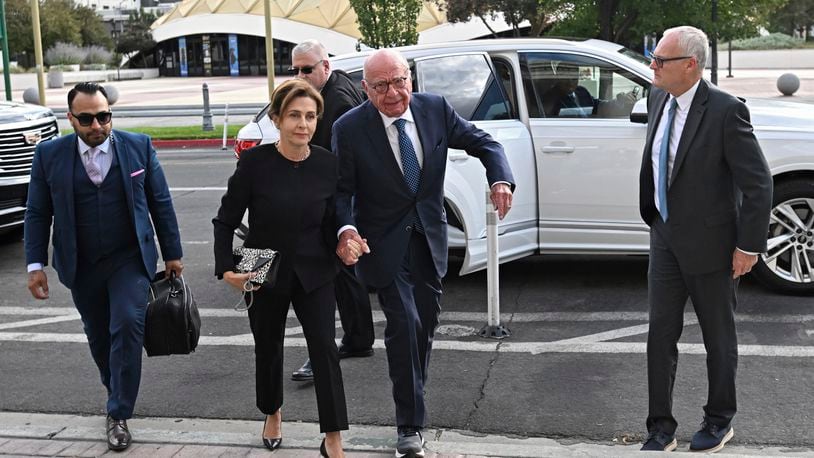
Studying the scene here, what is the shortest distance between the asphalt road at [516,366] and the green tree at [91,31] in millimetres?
70131

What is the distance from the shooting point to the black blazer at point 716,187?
13.9 feet

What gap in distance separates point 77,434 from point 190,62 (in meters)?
70.7

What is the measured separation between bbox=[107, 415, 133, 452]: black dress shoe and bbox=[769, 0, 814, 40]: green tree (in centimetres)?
6547

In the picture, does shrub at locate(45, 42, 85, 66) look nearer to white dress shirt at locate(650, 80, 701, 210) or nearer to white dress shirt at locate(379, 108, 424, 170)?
white dress shirt at locate(379, 108, 424, 170)

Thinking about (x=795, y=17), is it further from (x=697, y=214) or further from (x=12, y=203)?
(x=697, y=214)

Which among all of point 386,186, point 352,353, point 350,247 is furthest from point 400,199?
point 352,353

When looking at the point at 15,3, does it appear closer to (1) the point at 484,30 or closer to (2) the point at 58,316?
(1) the point at 484,30

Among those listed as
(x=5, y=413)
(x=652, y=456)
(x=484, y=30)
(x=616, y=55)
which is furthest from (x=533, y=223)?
(x=484, y=30)

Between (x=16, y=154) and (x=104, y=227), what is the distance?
200 inches

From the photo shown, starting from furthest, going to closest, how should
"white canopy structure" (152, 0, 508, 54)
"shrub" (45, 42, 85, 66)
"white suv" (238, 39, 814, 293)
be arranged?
"white canopy structure" (152, 0, 508, 54) → "shrub" (45, 42, 85, 66) → "white suv" (238, 39, 814, 293)

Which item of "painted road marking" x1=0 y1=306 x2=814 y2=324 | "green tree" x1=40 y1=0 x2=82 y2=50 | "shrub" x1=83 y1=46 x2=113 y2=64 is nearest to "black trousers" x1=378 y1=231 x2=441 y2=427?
Answer: "painted road marking" x1=0 y1=306 x2=814 y2=324

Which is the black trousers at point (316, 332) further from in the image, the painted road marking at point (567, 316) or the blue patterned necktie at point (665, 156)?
the painted road marking at point (567, 316)

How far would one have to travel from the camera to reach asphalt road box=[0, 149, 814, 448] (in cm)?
506

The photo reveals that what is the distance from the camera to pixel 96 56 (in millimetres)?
67062
